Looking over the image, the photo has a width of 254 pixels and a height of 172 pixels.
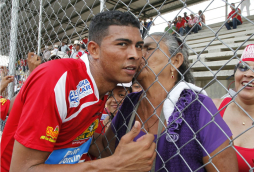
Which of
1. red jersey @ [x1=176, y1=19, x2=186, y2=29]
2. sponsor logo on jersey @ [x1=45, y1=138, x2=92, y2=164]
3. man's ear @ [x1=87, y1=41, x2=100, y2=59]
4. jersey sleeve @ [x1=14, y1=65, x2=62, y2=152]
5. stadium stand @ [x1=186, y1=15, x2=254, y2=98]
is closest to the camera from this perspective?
jersey sleeve @ [x1=14, y1=65, x2=62, y2=152]

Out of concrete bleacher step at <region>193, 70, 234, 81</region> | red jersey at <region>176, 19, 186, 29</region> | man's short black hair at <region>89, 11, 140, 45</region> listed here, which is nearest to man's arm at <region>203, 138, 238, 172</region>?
man's short black hair at <region>89, 11, 140, 45</region>

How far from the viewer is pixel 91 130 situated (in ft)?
4.38

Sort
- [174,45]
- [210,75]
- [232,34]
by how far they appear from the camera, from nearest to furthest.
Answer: [174,45] → [210,75] → [232,34]

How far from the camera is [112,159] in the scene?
0.92 meters

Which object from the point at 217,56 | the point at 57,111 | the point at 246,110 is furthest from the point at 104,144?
the point at 217,56

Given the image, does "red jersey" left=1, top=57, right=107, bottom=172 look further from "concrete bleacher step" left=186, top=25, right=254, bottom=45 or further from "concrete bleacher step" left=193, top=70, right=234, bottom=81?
"concrete bleacher step" left=186, top=25, right=254, bottom=45

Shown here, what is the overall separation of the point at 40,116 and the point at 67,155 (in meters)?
0.46

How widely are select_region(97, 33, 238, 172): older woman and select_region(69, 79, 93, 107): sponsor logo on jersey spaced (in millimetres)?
390

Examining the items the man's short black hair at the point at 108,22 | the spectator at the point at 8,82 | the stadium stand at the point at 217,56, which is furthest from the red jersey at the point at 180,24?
the man's short black hair at the point at 108,22

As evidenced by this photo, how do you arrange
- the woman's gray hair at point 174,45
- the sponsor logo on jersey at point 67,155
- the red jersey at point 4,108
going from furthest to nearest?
the red jersey at point 4,108 → the woman's gray hair at point 174,45 → the sponsor logo on jersey at point 67,155

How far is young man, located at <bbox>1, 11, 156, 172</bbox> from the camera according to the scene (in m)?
0.90

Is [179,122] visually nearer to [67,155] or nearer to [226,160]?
[226,160]

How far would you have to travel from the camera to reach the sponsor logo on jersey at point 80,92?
1.05 m

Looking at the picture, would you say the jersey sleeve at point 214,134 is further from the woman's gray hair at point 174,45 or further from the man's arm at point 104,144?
the man's arm at point 104,144
